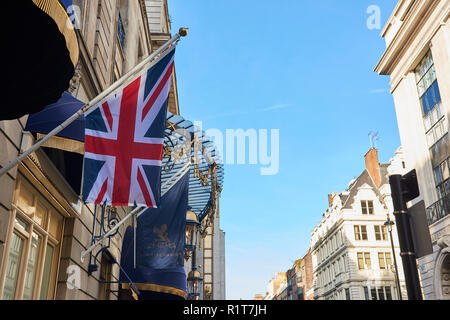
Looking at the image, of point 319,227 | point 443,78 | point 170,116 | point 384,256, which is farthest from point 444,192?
point 319,227

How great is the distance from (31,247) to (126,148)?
106 inches

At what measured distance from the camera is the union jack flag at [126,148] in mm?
7035

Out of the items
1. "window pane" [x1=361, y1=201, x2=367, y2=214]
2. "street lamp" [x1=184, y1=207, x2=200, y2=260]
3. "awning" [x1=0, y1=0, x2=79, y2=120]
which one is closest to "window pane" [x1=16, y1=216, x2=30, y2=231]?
"awning" [x1=0, y1=0, x2=79, y2=120]

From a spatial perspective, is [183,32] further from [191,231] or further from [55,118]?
[191,231]

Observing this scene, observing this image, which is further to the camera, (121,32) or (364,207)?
(364,207)

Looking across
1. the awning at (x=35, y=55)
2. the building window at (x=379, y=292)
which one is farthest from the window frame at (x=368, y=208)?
the awning at (x=35, y=55)

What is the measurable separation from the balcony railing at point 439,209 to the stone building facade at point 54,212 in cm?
1963

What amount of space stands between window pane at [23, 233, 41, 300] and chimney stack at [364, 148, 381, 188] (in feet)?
195

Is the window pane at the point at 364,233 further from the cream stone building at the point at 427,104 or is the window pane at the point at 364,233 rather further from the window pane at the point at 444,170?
the window pane at the point at 444,170

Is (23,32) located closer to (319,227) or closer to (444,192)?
(444,192)

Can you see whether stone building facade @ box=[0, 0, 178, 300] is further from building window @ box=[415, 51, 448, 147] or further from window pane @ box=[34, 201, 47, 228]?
building window @ box=[415, 51, 448, 147]

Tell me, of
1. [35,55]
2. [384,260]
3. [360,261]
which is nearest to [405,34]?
[35,55]

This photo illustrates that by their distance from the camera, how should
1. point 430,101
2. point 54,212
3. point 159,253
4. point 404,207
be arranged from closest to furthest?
1. point 404,207
2. point 54,212
3. point 159,253
4. point 430,101

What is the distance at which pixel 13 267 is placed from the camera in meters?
7.35
